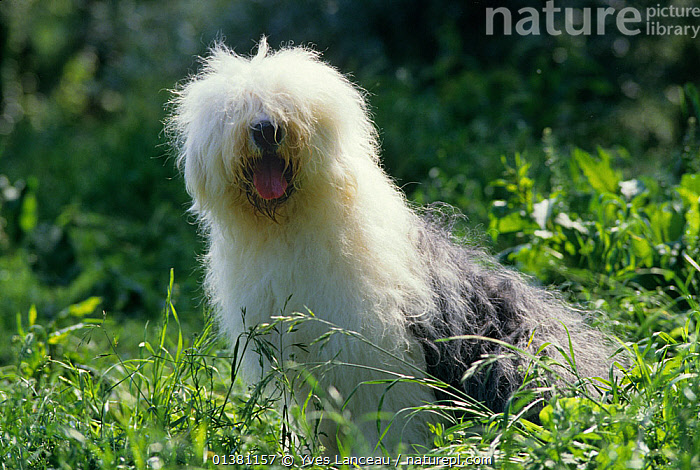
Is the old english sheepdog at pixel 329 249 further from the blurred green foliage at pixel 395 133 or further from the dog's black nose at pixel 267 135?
the blurred green foliage at pixel 395 133

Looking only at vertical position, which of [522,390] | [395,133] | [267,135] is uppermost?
[267,135]

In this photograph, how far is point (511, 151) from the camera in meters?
6.19

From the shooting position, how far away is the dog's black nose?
2.53 metres

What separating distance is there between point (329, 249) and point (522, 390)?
88 cm

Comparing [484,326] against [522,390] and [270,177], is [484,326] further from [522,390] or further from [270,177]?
[270,177]

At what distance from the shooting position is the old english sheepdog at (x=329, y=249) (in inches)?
102

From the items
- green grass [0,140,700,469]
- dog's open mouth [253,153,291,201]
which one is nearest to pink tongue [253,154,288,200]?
dog's open mouth [253,153,291,201]

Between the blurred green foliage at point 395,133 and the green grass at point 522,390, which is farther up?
the blurred green foliage at point 395,133

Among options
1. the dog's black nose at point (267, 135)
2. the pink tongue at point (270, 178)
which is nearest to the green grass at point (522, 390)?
the pink tongue at point (270, 178)

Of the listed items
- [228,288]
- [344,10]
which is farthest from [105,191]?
[228,288]

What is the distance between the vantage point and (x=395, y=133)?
6.77m

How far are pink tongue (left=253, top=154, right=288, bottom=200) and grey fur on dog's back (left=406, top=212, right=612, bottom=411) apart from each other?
687 millimetres

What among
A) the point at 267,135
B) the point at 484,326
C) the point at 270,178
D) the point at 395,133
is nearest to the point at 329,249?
the point at 270,178

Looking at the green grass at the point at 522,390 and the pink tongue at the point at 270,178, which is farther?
the pink tongue at the point at 270,178
